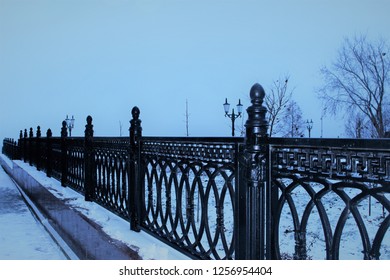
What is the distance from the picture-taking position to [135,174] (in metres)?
3.23

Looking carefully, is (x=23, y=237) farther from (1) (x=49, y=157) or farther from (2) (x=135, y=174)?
(1) (x=49, y=157)

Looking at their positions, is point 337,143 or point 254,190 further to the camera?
point 254,190

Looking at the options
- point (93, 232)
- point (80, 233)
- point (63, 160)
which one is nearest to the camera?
point (93, 232)

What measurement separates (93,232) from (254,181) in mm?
1973

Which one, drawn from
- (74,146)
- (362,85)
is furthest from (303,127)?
(74,146)

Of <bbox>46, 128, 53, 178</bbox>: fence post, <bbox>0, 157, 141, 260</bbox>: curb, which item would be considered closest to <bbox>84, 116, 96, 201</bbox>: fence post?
<bbox>0, 157, 141, 260</bbox>: curb

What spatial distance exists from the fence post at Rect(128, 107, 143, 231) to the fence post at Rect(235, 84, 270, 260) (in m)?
1.48

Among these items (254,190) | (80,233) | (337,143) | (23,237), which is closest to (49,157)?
(23,237)

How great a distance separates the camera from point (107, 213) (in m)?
3.85

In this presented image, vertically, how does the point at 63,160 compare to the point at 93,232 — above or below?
above

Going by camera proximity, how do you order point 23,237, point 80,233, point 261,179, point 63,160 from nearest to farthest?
point 261,179, point 80,233, point 23,237, point 63,160

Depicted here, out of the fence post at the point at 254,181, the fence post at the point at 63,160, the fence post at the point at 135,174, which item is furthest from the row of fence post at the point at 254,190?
the fence post at the point at 63,160

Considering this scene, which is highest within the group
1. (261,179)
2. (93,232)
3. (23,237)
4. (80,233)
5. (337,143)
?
(337,143)

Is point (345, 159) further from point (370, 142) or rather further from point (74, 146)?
point (74, 146)
